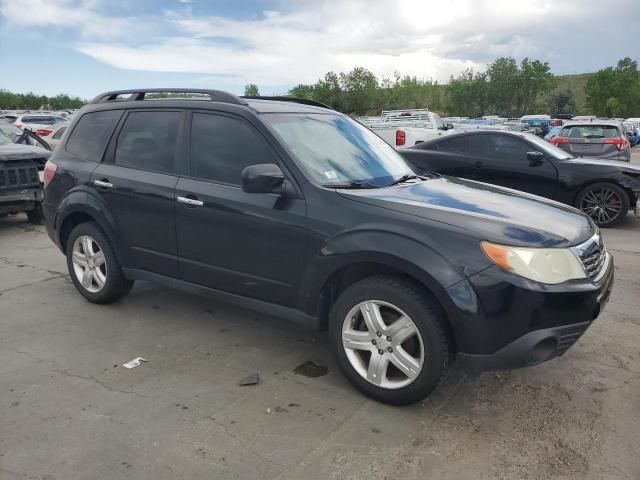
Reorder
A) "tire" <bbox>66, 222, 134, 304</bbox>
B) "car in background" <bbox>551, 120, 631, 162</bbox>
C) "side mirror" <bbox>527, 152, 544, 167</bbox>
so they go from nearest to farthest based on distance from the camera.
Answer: "tire" <bbox>66, 222, 134, 304</bbox>
"side mirror" <bbox>527, 152, 544, 167</bbox>
"car in background" <bbox>551, 120, 631, 162</bbox>

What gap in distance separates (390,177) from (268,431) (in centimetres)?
196

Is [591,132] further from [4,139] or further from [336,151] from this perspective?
[4,139]

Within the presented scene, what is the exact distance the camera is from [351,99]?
48.3 m

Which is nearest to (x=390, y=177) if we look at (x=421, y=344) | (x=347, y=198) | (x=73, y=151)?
(x=347, y=198)

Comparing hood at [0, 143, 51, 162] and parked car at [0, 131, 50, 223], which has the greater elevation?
hood at [0, 143, 51, 162]

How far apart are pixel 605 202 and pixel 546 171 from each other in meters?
1.00

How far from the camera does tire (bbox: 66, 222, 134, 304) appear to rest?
473 cm

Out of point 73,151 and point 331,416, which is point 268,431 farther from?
point 73,151

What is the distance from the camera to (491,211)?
331cm

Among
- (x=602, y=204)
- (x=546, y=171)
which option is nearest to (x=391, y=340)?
(x=546, y=171)

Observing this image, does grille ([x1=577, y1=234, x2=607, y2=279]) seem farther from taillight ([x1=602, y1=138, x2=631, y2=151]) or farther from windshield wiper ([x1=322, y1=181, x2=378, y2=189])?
taillight ([x1=602, y1=138, x2=631, y2=151])

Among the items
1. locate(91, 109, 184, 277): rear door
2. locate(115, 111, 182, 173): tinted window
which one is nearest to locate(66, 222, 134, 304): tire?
locate(91, 109, 184, 277): rear door

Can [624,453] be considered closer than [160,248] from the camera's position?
Yes

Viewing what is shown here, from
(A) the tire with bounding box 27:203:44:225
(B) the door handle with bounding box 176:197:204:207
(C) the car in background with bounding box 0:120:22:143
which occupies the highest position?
(C) the car in background with bounding box 0:120:22:143
